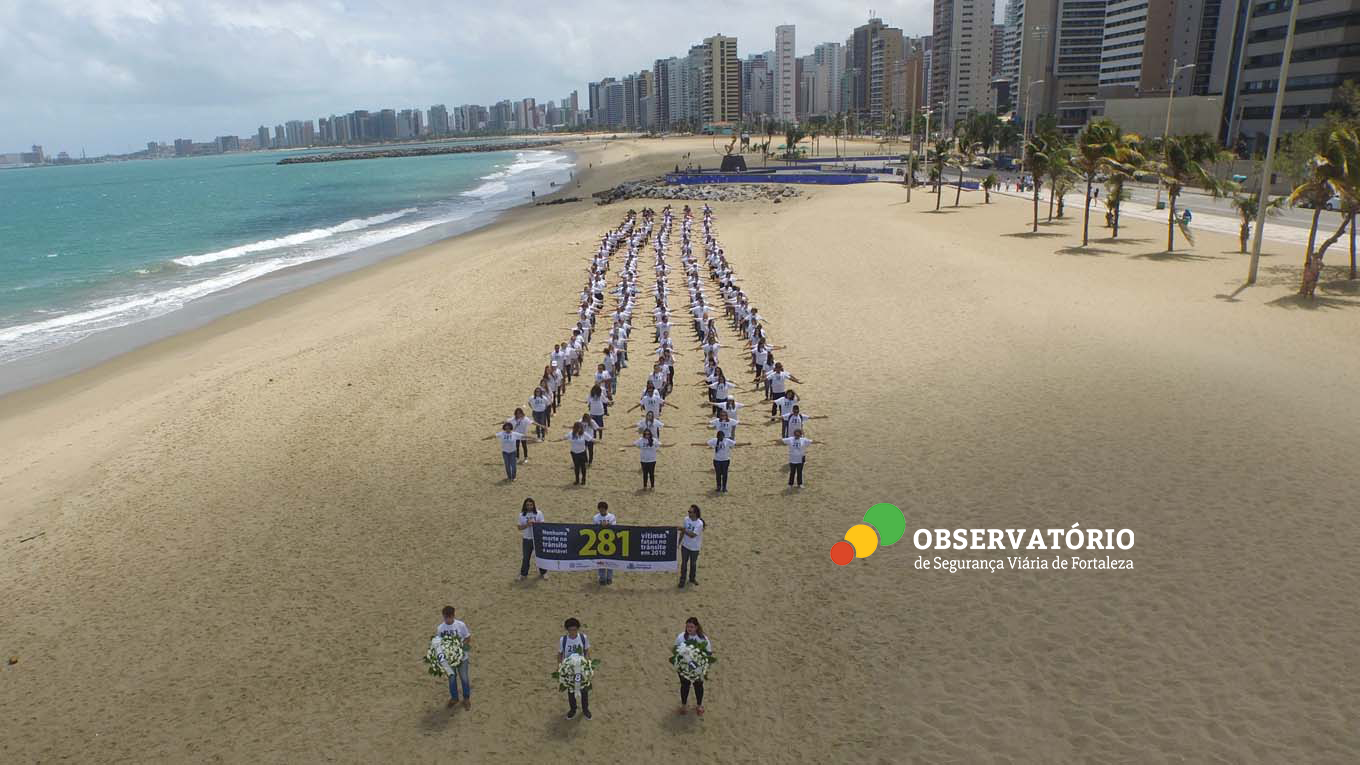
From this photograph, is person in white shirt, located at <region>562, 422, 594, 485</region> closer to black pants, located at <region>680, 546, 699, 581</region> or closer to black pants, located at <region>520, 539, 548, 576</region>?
black pants, located at <region>520, 539, 548, 576</region>

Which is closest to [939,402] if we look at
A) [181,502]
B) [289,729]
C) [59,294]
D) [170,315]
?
[289,729]

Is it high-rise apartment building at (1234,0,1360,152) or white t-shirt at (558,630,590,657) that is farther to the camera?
high-rise apartment building at (1234,0,1360,152)

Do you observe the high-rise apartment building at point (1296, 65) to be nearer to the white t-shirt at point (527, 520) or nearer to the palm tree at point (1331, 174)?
the palm tree at point (1331, 174)

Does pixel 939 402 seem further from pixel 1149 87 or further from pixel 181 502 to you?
pixel 1149 87

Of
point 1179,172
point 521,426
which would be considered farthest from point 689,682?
point 1179,172

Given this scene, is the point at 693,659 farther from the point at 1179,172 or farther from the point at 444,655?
the point at 1179,172

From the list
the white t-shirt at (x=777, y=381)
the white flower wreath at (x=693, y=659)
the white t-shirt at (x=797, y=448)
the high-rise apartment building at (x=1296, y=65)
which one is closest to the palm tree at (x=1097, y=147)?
the white t-shirt at (x=777, y=381)

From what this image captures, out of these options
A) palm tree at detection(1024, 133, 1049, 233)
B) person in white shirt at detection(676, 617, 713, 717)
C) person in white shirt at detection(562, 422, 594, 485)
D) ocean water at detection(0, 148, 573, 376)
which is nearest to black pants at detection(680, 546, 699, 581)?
person in white shirt at detection(676, 617, 713, 717)
